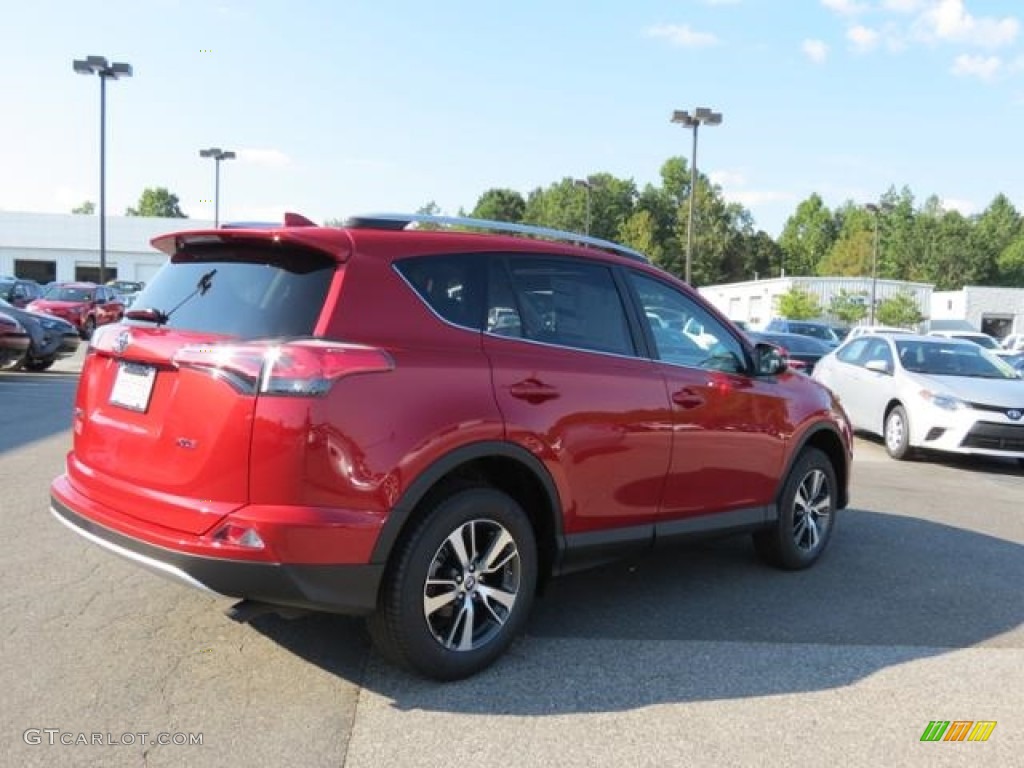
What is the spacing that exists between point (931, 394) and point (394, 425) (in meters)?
8.84

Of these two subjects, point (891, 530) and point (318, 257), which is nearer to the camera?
point (318, 257)

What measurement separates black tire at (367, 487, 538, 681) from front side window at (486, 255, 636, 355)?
2.47 ft

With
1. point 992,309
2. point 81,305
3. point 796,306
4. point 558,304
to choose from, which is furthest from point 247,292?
point 992,309

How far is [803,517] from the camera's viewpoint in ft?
18.6

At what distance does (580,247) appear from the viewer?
180 inches

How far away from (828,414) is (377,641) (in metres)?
3.33

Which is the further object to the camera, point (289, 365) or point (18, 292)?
point (18, 292)

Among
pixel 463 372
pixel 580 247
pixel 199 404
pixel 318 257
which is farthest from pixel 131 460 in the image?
pixel 580 247

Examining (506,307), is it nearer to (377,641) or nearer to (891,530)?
(377,641)

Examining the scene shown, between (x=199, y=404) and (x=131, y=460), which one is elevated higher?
(x=199, y=404)

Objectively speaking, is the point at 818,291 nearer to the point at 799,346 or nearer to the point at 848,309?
the point at 848,309

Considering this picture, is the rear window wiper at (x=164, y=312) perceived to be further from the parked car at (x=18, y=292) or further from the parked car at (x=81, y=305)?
the parked car at (x=18, y=292)

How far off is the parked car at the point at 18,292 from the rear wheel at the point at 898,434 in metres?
22.5

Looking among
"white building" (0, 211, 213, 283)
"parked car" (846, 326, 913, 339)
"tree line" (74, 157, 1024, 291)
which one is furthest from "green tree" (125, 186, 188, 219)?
"parked car" (846, 326, 913, 339)
